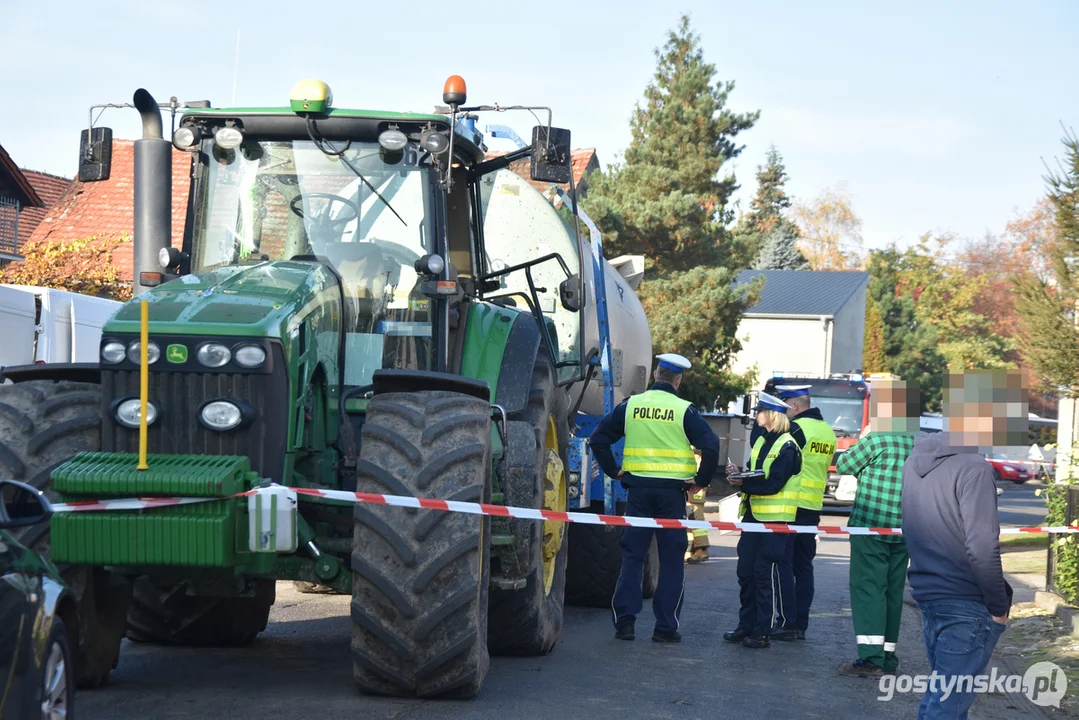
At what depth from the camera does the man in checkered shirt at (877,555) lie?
27.2ft

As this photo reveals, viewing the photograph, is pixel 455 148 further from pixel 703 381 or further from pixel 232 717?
pixel 703 381

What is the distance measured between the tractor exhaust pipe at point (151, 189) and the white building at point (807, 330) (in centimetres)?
4822

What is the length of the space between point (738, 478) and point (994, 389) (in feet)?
14.4

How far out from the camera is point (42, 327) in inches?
555

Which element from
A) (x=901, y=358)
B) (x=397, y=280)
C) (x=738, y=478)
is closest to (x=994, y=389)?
(x=397, y=280)

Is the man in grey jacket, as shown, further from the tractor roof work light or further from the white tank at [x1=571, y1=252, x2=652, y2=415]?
the white tank at [x1=571, y1=252, x2=652, y2=415]

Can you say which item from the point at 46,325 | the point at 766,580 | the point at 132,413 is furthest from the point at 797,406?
the point at 46,325

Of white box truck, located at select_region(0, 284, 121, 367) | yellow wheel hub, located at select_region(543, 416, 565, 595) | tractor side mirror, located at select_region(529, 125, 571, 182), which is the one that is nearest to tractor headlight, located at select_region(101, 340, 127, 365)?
tractor side mirror, located at select_region(529, 125, 571, 182)

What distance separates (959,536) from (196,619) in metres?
4.61

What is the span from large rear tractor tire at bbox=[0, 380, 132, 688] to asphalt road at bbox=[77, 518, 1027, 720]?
0.74ft

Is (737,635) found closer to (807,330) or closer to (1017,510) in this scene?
(1017,510)

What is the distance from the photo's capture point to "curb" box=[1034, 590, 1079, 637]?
395 inches

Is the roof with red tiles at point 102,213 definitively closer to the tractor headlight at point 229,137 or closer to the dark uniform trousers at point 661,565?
the dark uniform trousers at point 661,565

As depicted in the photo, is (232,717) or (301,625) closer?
(232,717)
